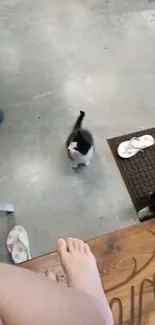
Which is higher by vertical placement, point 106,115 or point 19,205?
point 106,115

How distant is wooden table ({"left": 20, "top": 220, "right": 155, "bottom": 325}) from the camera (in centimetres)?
102

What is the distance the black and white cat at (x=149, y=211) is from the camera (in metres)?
1.30

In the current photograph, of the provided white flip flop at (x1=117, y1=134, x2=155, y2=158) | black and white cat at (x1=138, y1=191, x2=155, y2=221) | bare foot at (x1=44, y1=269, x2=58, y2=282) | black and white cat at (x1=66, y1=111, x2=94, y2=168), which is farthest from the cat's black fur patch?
bare foot at (x1=44, y1=269, x2=58, y2=282)

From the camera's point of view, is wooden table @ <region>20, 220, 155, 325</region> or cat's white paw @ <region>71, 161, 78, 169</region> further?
cat's white paw @ <region>71, 161, 78, 169</region>

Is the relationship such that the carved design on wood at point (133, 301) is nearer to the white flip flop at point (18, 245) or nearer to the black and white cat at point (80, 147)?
the white flip flop at point (18, 245)

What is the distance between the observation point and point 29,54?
184 centimetres

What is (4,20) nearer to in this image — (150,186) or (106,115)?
(106,115)

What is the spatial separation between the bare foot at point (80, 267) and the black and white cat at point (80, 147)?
16.6 inches

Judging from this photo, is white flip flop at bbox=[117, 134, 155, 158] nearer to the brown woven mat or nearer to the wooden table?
the brown woven mat

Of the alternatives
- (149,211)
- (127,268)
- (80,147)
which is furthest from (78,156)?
(127,268)

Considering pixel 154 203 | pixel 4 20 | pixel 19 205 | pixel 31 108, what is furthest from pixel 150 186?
pixel 4 20

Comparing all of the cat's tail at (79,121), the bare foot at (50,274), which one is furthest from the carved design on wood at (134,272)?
the cat's tail at (79,121)

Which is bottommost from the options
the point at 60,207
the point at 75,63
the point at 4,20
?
the point at 60,207

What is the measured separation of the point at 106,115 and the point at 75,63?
30 centimetres
